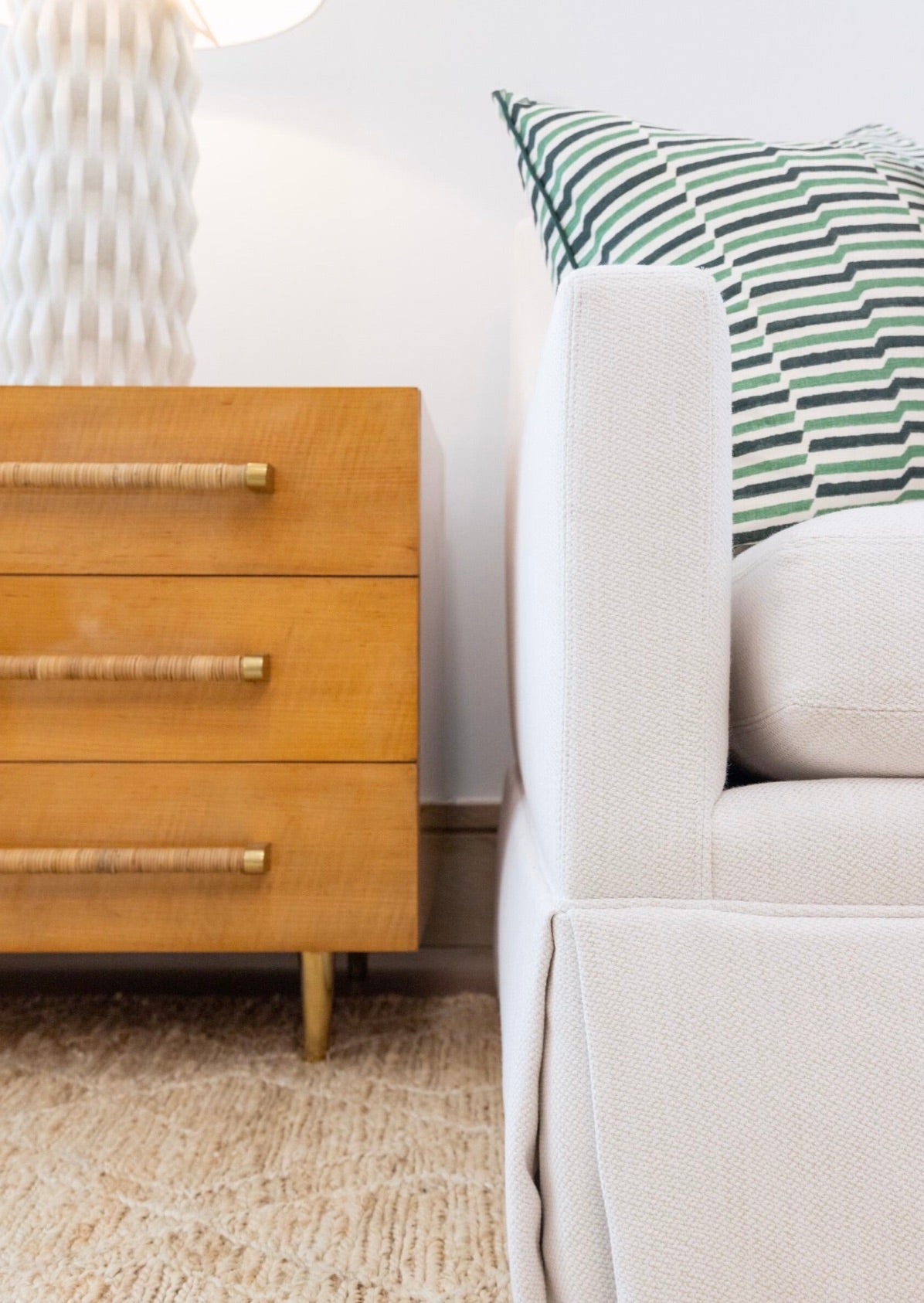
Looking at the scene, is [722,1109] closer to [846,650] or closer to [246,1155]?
[846,650]

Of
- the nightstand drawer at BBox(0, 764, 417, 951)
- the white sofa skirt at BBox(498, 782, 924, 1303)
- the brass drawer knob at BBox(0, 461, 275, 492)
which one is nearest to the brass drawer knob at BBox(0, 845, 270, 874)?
the nightstand drawer at BBox(0, 764, 417, 951)

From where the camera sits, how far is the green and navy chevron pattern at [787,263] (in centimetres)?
77

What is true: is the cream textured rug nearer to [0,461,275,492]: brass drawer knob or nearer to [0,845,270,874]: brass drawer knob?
[0,845,270,874]: brass drawer knob

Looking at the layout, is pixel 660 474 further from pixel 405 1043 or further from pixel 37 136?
pixel 37 136

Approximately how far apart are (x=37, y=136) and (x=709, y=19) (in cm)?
90

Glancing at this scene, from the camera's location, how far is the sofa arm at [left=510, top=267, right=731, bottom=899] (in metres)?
0.55

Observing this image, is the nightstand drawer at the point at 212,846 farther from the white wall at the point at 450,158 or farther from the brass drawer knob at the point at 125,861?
the white wall at the point at 450,158

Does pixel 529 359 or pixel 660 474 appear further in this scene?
pixel 529 359

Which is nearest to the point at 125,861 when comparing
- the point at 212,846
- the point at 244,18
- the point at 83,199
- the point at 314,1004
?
the point at 212,846

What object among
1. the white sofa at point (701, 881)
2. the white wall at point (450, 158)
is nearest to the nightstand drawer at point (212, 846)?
the white sofa at point (701, 881)

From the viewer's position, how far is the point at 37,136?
3.55 ft

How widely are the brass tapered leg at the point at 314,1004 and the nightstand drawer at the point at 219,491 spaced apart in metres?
0.38

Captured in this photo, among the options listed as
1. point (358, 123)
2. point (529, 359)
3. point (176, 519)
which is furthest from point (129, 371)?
point (358, 123)

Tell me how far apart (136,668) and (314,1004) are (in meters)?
0.37
